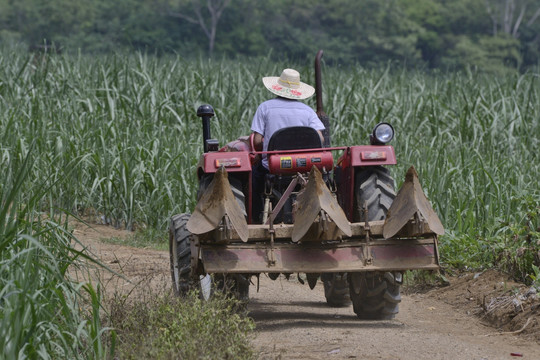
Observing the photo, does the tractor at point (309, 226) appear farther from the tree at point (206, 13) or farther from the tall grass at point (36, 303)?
the tree at point (206, 13)

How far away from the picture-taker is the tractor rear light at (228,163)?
19.9 ft

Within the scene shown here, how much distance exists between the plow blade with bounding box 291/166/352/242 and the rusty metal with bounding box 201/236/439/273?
168mm

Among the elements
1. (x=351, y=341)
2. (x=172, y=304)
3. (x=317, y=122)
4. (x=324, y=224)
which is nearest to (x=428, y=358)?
(x=351, y=341)

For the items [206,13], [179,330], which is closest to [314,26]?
[206,13]

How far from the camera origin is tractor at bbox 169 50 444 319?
18.0 ft

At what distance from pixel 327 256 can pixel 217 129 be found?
5.49 metres

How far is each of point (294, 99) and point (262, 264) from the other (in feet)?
5.45

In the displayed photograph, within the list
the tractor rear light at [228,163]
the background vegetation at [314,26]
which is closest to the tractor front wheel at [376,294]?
the tractor rear light at [228,163]

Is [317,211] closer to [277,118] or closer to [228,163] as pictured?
[228,163]

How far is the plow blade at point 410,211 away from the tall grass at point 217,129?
2.01 metres

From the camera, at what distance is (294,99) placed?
682cm

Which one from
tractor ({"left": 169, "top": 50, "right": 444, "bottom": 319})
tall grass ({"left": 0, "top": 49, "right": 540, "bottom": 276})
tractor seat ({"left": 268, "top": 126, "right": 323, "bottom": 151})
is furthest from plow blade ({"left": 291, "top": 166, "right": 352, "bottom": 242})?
tall grass ({"left": 0, "top": 49, "right": 540, "bottom": 276})

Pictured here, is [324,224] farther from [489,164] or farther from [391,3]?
[391,3]

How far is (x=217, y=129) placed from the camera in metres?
11.0
